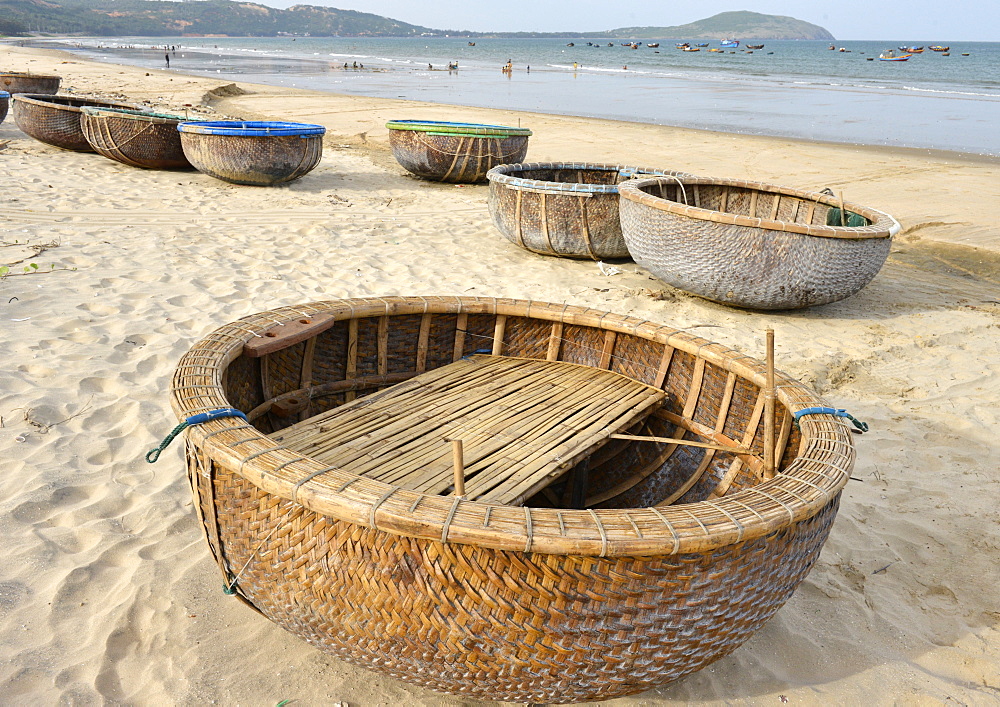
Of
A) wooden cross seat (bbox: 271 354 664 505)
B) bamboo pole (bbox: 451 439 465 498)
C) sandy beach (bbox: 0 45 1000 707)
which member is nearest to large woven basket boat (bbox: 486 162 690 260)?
sandy beach (bbox: 0 45 1000 707)

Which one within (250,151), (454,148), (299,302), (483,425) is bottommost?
(299,302)

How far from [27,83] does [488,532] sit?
49.8 feet

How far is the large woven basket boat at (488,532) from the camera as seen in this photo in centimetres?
149

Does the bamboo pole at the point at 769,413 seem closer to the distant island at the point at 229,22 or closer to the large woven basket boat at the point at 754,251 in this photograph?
the large woven basket boat at the point at 754,251

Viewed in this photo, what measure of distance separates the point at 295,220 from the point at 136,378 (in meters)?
3.71

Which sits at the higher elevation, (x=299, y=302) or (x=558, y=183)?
(x=558, y=183)

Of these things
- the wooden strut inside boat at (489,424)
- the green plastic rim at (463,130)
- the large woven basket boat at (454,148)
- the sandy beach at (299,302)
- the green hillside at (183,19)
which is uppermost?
the green hillside at (183,19)

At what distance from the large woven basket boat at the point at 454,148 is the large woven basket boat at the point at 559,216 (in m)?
2.62

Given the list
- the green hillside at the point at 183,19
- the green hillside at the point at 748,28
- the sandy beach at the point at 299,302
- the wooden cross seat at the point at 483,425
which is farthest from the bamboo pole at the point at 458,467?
the green hillside at the point at 748,28

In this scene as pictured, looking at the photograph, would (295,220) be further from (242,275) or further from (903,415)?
(903,415)

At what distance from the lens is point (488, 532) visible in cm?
143

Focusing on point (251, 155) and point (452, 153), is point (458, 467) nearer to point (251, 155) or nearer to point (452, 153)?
point (251, 155)

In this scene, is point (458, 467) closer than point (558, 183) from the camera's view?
Yes

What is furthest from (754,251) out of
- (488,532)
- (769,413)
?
(488,532)
